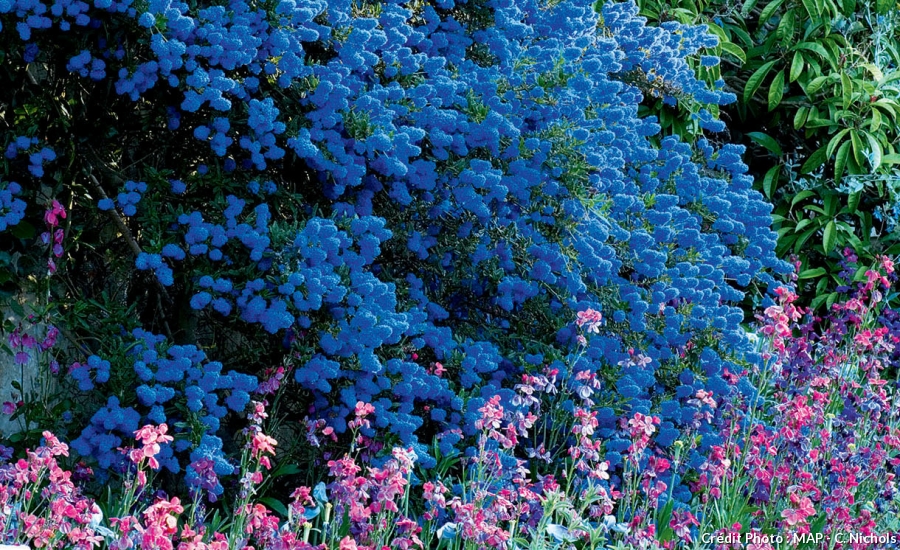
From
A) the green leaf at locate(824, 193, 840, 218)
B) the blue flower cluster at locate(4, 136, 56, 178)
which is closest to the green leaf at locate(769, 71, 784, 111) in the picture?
the green leaf at locate(824, 193, 840, 218)

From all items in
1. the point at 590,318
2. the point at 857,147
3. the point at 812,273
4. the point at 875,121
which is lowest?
the point at 590,318

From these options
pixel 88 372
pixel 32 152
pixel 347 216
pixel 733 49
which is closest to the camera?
pixel 88 372

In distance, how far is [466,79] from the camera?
148 inches

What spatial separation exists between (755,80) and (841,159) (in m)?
0.61

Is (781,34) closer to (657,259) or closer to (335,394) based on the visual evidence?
(657,259)

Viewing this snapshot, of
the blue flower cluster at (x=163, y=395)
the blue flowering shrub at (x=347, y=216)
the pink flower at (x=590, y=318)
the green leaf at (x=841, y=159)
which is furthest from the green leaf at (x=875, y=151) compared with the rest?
the blue flower cluster at (x=163, y=395)

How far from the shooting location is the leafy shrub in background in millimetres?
5605

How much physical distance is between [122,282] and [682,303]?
2.09 meters

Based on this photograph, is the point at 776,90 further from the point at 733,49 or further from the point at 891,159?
the point at 891,159

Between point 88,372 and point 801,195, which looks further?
point 801,195

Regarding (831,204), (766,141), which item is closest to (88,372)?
(766,141)

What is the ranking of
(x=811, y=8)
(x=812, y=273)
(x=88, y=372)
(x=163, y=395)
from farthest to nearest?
(x=812, y=273)
(x=811, y=8)
(x=88, y=372)
(x=163, y=395)

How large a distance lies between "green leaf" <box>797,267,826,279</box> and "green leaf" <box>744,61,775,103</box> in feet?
3.20

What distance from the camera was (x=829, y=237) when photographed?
5660 mm
